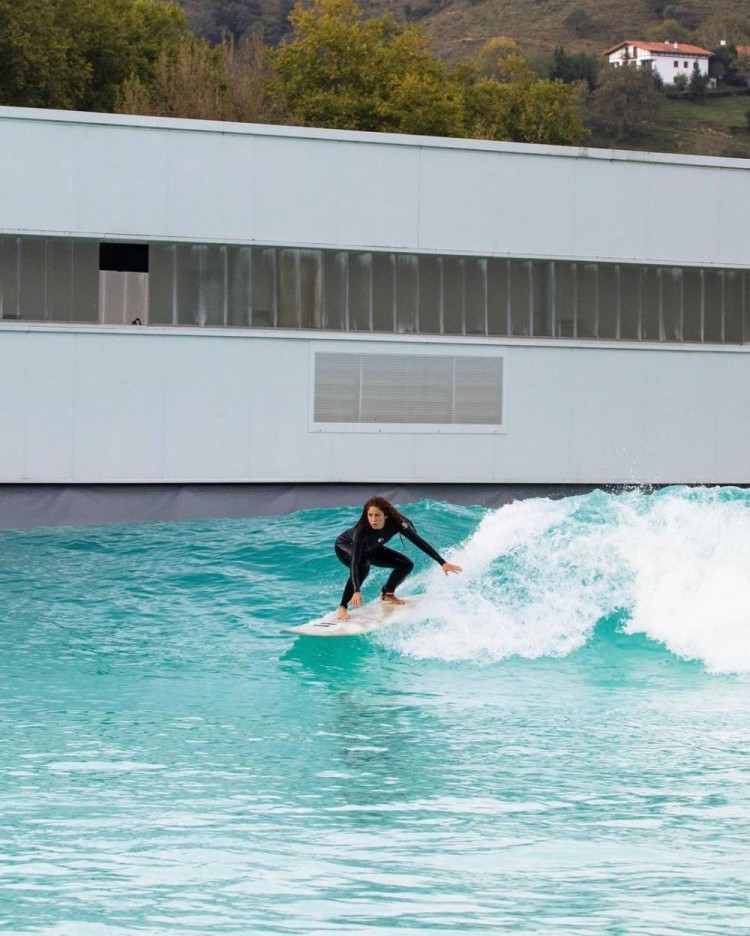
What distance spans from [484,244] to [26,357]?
8829mm

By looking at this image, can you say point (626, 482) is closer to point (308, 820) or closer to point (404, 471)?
point (404, 471)

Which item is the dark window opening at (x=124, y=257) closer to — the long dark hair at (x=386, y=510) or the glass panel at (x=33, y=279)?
the glass panel at (x=33, y=279)

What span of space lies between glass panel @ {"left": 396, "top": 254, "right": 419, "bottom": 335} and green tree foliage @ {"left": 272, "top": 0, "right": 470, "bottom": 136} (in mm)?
35735

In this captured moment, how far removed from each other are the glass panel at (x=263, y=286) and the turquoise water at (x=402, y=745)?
584 cm

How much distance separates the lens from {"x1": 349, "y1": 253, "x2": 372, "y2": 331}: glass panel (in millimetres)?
26375

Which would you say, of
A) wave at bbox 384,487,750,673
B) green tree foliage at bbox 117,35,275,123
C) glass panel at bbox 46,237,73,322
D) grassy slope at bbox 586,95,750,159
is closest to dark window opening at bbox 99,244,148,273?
glass panel at bbox 46,237,73,322

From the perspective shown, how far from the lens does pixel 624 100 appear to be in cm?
14425

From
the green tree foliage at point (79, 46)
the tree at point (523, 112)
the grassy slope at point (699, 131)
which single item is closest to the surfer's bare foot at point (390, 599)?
the green tree foliage at point (79, 46)

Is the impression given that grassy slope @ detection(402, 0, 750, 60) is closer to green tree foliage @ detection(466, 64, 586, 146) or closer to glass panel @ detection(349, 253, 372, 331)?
green tree foliage @ detection(466, 64, 586, 146)

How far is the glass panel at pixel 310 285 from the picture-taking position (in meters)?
26.1

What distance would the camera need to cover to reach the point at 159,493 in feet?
84.2

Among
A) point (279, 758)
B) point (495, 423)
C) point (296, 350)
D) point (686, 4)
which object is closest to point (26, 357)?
point (296, 350)

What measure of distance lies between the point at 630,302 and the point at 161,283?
929 cm

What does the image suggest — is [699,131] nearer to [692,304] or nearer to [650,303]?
[692,304]
